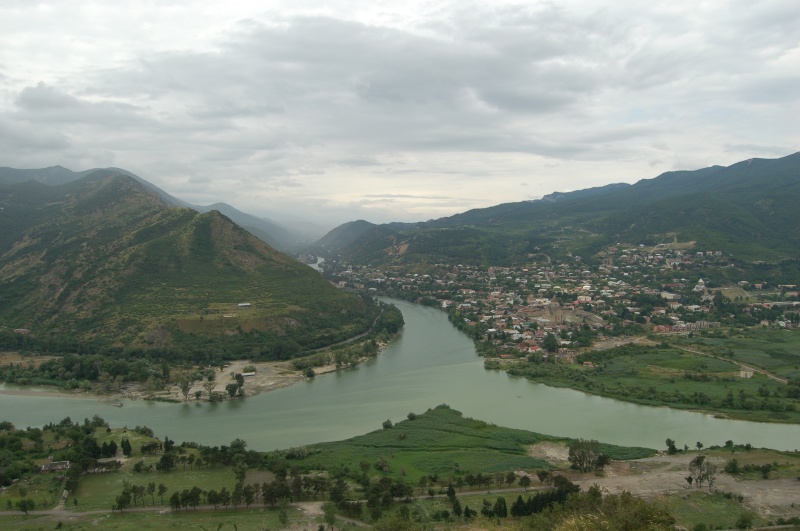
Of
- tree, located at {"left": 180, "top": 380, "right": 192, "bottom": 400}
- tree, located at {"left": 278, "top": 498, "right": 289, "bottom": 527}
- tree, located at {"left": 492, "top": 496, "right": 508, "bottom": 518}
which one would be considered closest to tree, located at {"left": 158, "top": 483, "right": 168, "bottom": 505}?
tree, located at {"left": 278, "top": 498, "right": 289, "bottom": 527}

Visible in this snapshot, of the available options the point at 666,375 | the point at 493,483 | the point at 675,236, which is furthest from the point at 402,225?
the point at 493,483

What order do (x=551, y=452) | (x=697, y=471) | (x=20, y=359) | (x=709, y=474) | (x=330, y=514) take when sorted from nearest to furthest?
(x=330, y=514) → (x=709, y=474) → (x=697, y=471) → (x=551, y=452) → (x=20, y=359)

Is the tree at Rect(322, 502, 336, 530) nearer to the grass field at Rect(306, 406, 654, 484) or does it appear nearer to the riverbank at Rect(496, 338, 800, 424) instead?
the grass field at Rect(306, 406, 654, 484)

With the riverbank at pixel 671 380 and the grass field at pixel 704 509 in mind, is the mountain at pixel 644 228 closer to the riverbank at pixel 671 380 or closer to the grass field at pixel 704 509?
the riverbank at pixel 671 380

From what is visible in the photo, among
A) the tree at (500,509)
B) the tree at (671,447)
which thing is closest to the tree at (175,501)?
the tree at (500,509)

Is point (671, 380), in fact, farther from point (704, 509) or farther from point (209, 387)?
point (209, 387)

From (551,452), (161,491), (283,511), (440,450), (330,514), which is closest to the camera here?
(330,514)

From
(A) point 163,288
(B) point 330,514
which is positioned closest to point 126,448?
(B) point 330,514
